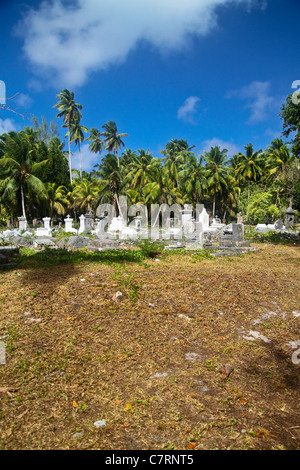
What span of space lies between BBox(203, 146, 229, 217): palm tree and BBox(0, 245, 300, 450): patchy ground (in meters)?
33.5

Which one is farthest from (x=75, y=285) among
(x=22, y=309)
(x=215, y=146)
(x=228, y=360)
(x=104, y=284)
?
(x=215, y=146)

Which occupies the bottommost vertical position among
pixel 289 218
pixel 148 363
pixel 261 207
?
pixel 148 363

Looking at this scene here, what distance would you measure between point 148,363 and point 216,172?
3753 centimetres

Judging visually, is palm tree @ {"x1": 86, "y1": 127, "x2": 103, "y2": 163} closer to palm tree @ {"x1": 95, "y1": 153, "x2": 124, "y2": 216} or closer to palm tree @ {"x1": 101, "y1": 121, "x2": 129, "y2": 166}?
palm tree @ {"x1": 101, "y1": 121, "x2": 129, "y2": 166}

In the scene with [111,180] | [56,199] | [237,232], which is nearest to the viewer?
[237,232]

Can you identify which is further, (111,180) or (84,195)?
(84,195)

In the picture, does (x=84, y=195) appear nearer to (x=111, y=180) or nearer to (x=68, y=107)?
(x=111, y=180)

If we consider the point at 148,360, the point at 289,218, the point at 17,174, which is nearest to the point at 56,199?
the point at 17,174

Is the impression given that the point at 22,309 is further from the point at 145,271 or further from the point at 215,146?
the point at 215,146

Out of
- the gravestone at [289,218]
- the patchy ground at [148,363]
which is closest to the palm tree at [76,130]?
the gravestone at [289,218]

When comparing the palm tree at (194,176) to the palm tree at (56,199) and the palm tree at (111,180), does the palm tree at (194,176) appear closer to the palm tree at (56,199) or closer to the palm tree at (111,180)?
the palm tree at (111,180)

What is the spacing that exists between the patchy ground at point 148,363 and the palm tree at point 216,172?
33.5m

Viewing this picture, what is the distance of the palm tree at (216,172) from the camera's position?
3877cm

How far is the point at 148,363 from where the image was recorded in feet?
12.3
